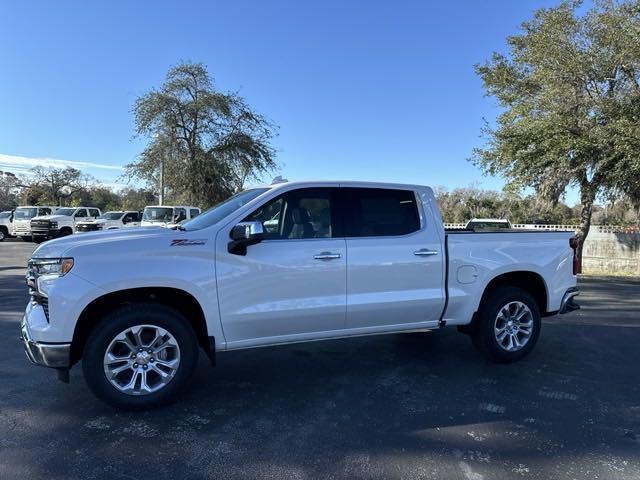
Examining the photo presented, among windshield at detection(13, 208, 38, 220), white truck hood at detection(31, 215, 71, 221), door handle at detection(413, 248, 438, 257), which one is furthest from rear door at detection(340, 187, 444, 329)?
windshield at detection(13, 208, 38, 220)

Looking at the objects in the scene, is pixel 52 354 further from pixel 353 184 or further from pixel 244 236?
pixel 353 184

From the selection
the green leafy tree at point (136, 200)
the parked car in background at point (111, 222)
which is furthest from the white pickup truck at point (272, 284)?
the green leafy tree at point (136, 200)

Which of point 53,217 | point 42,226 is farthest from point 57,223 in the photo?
point 42,226

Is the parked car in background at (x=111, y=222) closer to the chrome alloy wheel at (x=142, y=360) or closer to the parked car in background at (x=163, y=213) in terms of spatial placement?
the parked car in background at (x=163, y=213)

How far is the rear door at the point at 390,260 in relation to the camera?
454cm

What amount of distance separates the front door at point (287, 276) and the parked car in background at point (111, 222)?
2201cm

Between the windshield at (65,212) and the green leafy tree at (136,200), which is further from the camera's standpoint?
the green leafy tree at (136,200)

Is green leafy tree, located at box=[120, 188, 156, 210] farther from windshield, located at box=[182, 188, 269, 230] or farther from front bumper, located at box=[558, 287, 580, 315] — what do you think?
front bumper, located at box=[558, 287, 580, 315]

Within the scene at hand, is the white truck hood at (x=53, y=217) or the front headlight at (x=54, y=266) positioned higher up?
the white truck hood at (x=53, y=217)

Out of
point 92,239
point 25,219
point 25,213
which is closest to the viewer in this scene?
point 92,239

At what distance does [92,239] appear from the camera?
4031 millimetres

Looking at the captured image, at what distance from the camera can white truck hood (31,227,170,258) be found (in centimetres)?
381

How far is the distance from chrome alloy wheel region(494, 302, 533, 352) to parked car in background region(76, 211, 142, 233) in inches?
881

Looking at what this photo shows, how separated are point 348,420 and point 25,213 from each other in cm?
2958
